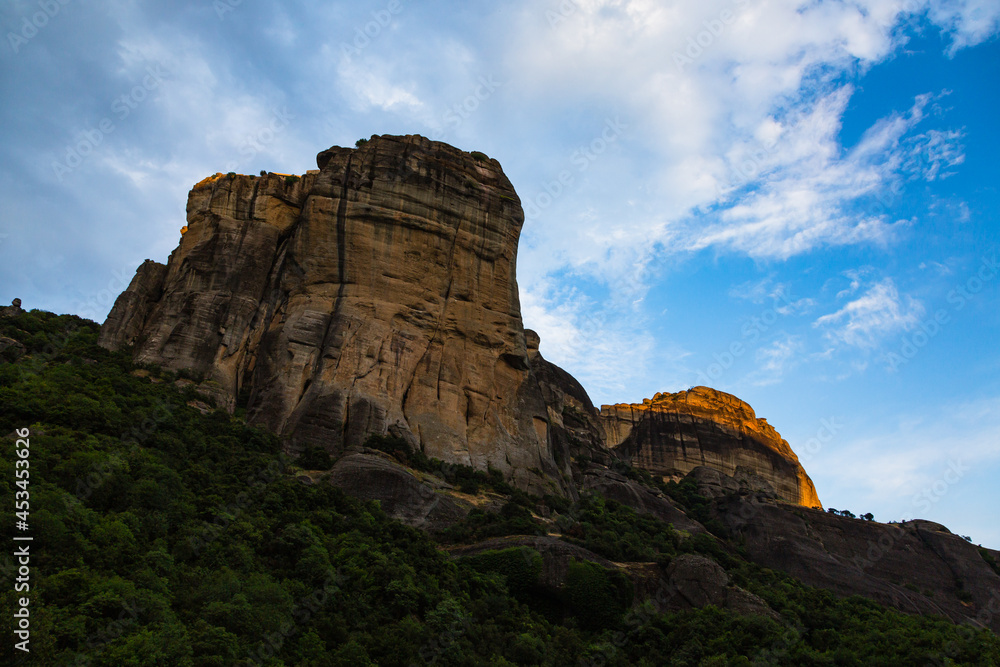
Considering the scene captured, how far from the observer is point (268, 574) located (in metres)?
28.4

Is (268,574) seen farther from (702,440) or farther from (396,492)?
(702,440)

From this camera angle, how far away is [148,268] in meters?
53.8

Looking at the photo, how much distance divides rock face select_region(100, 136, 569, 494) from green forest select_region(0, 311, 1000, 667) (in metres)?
3.66


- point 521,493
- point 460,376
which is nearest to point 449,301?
point 460,376

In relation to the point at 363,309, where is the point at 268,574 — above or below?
below

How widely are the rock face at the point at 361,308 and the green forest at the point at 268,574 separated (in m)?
3.66

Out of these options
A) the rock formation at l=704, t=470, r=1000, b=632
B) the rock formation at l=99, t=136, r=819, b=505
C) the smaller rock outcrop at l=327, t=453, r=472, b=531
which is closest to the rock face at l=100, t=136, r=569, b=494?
the rock formation at l=99, t=136, r=819, b=505

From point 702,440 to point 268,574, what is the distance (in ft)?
235

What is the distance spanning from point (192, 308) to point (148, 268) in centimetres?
692

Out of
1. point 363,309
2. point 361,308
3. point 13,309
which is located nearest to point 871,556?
point 363,309

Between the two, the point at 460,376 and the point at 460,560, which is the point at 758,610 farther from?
the point at 460,376

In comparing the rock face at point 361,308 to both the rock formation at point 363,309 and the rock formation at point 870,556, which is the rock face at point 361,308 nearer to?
the rock formation at point 363,309

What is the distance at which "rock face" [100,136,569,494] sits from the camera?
155ft

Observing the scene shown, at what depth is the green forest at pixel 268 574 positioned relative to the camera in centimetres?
2256
